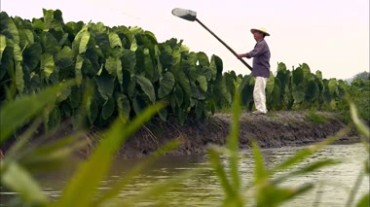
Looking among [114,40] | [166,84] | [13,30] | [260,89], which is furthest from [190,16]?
[13,30]

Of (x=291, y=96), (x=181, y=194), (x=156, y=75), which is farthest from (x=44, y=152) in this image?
(x=291, y=96)

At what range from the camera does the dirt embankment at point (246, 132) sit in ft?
35.4

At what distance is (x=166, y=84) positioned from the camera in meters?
11.2

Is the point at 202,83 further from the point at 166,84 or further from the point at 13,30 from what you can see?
the point at 13,30

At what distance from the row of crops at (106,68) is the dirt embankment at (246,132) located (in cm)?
22

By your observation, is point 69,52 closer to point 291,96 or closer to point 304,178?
point 304,178

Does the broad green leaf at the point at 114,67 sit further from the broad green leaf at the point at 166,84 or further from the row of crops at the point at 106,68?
the broad green leaf at the point at 166,84

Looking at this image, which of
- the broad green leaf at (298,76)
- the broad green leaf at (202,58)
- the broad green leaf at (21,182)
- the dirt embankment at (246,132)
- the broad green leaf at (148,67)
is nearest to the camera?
the broad green leaf at (21,182)

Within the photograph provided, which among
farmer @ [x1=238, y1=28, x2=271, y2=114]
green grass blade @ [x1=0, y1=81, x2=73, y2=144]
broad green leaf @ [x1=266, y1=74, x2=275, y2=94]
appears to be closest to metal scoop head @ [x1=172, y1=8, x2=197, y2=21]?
farmer @ [x1=238, y1=28, x2=271, y2=114]

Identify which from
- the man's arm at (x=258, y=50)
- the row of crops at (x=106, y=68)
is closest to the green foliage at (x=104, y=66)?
the row of crops at (x=106, y=68)

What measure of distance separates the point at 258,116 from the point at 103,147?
13.2 m

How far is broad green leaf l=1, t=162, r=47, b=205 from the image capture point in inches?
33.1

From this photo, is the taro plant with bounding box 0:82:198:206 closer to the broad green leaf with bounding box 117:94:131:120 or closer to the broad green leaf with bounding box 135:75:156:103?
the broad green leaf with bounding box 117:94:131:120

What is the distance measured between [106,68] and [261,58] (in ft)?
11.6
